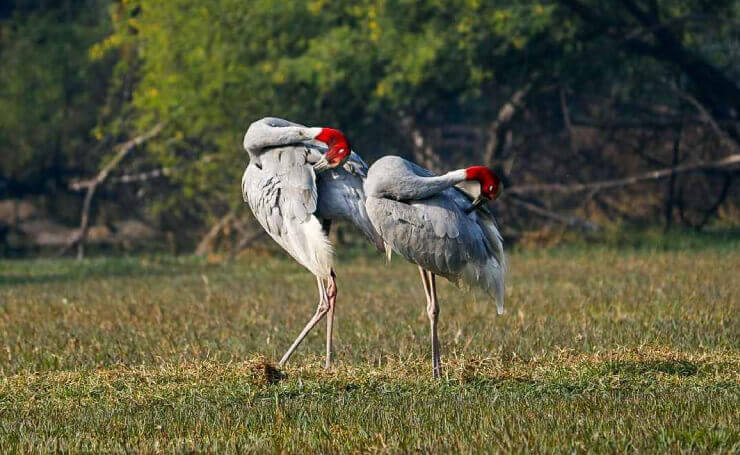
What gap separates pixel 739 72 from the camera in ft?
85.4

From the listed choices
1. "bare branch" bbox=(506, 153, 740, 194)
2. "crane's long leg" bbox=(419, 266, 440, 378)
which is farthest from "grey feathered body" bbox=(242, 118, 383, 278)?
"bare branch" bbox=(506, 153, 740, 194)

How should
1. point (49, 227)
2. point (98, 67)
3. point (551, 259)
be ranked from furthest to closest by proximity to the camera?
point (98, 67), point (49, 227), point (551, 259)

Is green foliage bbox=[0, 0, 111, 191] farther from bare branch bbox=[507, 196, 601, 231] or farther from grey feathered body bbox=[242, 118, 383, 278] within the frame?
grey feathered body bbox=[242, 118, 383, 278]

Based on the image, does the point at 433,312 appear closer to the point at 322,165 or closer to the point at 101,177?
the point at 322,165

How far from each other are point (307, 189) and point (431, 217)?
1.03m

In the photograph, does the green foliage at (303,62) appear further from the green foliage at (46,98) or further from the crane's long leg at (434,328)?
the crane's long leg at (434,328)

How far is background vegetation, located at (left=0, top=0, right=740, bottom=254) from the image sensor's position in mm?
22781

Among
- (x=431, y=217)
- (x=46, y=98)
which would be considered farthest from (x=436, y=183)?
(x=46, y=98)

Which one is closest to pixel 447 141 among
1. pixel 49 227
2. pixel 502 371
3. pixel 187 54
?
pixel 187 54

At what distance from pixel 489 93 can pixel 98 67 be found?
483 inches

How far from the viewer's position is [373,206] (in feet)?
27.8

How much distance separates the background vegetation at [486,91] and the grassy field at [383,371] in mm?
7042

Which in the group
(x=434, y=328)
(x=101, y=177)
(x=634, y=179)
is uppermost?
(x=434, y=328)

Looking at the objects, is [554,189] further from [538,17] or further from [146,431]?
[146,431]
